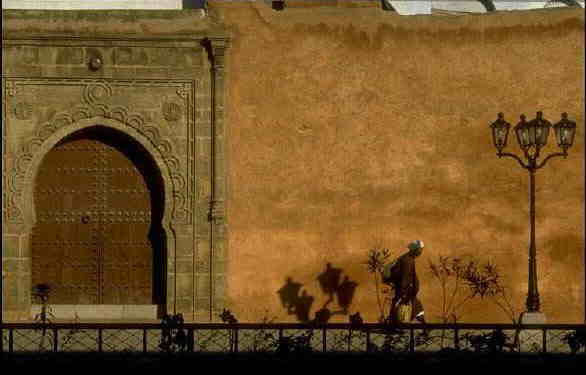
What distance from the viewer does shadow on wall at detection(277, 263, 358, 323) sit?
14531 mm

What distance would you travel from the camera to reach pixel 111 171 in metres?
14.8

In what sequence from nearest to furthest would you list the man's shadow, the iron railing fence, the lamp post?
1. the iron railing fence
2. the lamp post
3. the man's shadow

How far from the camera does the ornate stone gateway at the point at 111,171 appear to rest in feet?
47.4

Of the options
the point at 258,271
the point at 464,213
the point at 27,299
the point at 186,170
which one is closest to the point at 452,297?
the point at 464,213

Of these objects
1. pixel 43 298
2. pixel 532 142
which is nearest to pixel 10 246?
pixel 43 298

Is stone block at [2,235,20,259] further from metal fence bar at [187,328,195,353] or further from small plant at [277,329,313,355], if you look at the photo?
small plant at [277,329,313,355]

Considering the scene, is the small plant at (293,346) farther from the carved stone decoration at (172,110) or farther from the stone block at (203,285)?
the carved stone decoration at (172,110)

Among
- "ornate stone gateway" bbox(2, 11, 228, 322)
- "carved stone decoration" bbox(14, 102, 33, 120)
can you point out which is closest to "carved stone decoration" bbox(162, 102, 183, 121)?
"ornate stone gateway" bbox(2, 11, 228, 322)

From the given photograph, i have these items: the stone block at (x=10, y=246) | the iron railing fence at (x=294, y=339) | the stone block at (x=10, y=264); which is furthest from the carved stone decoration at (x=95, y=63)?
the iron railing fence at (x=294, y=339)

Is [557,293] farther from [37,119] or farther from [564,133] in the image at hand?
[37,119]

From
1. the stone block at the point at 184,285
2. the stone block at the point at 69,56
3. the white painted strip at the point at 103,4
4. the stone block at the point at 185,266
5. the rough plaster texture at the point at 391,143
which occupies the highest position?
the white painted strip at the point at 103,4

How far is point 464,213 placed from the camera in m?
14.7

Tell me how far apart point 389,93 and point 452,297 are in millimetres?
2096

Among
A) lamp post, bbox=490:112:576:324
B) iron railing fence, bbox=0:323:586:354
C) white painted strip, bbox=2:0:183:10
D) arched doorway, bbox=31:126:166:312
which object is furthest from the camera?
white painted strip, bbox=2:0:183:10
